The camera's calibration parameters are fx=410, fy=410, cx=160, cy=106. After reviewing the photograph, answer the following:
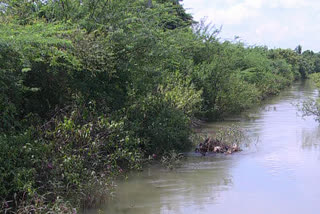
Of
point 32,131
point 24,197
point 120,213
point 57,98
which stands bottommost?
point 120,213

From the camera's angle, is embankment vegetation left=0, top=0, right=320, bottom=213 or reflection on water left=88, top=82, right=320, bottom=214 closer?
embankment vegetation left=0, top=0, right=320, bottom=213

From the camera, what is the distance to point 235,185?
9.12 meters

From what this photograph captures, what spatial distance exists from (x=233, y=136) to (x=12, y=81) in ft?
26.6

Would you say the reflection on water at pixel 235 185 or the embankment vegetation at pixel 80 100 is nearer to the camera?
the embankment vegetation at pixel 80 100

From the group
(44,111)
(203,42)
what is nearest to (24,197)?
(44,111)

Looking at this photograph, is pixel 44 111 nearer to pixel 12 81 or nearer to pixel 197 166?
pixel 12 81

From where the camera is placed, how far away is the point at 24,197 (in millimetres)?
6469

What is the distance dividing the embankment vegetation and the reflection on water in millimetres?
595

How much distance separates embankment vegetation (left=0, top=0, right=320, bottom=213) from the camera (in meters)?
6.86

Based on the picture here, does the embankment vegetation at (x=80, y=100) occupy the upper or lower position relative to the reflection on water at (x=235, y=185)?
upper

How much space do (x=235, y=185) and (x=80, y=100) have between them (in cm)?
394

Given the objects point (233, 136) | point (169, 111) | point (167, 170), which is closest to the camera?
point (167, 170)

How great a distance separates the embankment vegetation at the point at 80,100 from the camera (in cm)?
686

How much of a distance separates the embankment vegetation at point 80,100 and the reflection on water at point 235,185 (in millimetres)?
595
